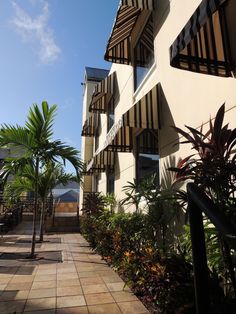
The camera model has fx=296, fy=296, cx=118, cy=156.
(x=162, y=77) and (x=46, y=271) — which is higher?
(x=162, y=77)

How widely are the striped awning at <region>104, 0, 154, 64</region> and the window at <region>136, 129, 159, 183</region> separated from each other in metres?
3.38

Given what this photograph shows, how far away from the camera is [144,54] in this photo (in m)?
9.57

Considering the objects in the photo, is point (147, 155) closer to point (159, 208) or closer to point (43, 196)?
point (159, 208)

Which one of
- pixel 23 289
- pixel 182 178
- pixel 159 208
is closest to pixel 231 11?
pixel 182 178

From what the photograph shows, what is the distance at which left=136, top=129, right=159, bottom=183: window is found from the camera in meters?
7.90

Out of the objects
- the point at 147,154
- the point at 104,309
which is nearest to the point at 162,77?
the point at 147,154

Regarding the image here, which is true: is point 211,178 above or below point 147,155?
below

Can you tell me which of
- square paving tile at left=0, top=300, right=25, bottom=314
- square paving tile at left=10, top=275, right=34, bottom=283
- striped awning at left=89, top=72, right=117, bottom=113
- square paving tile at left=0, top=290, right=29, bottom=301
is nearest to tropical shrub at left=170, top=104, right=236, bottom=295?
square paving tile at left=0, top=300, right=25, bottom=314

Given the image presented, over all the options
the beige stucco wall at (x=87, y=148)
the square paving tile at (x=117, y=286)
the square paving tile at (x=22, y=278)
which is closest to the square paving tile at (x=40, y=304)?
the square paving tile at (x=117, y=286)

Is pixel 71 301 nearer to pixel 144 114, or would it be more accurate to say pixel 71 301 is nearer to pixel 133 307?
pixel 133 307

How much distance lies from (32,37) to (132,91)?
3734 mm

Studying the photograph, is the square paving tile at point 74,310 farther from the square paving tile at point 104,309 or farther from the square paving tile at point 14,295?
the square paving tile at point 14,295

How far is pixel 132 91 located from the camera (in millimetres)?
10469

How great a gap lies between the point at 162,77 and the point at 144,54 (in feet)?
8.12
